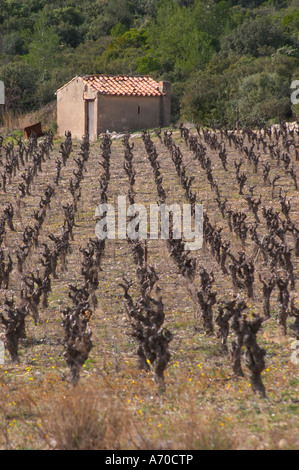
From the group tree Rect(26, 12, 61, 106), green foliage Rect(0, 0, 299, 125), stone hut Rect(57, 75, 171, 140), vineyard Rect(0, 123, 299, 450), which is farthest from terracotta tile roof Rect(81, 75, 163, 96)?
vineyard Rect(0, 123, 299, 450)

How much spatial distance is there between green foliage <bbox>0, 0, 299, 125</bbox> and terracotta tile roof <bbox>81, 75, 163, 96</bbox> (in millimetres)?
3265

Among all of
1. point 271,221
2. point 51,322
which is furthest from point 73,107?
point 51,322

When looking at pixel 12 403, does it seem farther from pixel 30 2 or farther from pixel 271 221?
pixel 30 2

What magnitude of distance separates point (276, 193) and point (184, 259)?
6.95 m

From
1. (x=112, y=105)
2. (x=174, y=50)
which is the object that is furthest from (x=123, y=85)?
(x=174, y=50)

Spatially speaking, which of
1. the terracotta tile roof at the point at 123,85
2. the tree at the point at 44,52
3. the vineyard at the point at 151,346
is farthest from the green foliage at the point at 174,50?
the vineyard at the point at 151,346

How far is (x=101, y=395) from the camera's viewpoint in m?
6.00

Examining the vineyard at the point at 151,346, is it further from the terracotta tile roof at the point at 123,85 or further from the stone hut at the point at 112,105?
the terracotta tile roof at the point at 123,85

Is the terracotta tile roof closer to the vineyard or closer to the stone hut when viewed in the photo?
the stone hut

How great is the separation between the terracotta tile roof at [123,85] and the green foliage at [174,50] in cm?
326

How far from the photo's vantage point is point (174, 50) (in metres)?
51.1

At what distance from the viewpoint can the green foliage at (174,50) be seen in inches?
1291

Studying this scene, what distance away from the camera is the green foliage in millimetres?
32781

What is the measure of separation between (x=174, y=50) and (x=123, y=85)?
75.0ft
